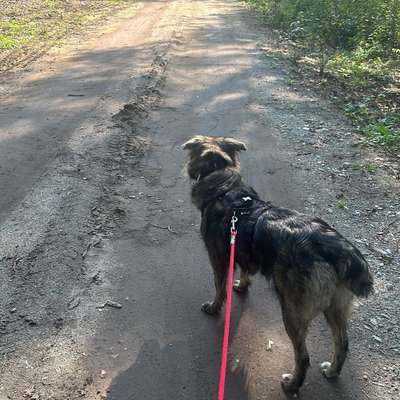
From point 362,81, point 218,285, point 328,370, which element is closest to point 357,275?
point 328,370

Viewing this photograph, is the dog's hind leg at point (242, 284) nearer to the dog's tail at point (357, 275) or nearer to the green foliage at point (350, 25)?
the dog's tail at point (357, 275)

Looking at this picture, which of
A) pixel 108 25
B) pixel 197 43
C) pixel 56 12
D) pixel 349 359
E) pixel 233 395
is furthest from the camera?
pixel 56 12

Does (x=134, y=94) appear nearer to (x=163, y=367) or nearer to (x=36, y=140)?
(x=36, y=140)

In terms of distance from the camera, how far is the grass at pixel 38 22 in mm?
15805

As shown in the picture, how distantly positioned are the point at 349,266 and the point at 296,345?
3.00 ft

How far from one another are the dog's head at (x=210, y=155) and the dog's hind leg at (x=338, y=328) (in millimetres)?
2058

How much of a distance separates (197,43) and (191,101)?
7033mm

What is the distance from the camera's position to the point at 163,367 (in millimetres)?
4320

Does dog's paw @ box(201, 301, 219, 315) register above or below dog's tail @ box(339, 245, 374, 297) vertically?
below

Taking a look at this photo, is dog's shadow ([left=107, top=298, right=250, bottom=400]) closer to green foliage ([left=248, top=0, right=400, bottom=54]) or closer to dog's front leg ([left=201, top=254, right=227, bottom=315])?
dog's front leg ([left=201, top=254, right=227, bottom=315])

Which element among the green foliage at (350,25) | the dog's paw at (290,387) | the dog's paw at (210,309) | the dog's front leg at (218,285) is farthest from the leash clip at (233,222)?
the green foliage at (350,25)

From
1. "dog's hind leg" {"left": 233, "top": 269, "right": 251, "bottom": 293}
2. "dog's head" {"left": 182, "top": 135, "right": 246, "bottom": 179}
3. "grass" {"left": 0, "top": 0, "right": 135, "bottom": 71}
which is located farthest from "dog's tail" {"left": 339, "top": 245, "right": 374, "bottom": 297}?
"grass" {"left": 0, "top": 0, "right": 135, "bottom": 71}

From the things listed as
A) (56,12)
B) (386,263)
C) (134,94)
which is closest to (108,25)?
(56,12)

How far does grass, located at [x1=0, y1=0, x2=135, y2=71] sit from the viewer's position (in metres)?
15.8
